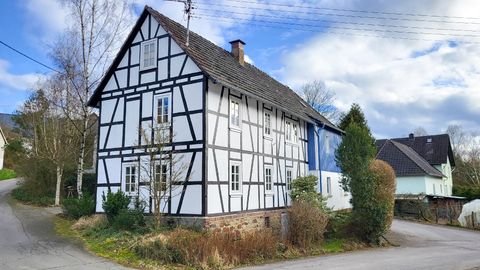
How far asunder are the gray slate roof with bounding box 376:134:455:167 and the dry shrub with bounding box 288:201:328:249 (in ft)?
102

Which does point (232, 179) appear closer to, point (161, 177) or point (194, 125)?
point (194, 125)

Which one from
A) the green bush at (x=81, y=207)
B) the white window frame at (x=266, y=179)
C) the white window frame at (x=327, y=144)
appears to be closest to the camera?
the white window frame at (x=266, y=179)

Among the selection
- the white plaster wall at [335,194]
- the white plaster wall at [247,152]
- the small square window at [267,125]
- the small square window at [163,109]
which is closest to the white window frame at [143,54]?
the small square window at [163,109]

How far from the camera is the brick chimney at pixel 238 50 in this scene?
2358cm

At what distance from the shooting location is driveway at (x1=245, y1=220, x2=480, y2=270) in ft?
43.6

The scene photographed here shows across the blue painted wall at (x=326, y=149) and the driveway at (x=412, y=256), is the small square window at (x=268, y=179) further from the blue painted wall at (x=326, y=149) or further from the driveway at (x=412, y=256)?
the blue painted wall at (x=326, y=149)

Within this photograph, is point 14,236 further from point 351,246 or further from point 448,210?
point 448,210

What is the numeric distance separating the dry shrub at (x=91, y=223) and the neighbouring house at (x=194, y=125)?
927 millimetres

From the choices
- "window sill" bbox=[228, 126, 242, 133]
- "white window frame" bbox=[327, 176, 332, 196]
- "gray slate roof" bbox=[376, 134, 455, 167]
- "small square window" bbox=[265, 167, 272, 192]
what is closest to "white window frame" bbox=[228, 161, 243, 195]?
"window sill" bbox=[228, 126, 242, 133]

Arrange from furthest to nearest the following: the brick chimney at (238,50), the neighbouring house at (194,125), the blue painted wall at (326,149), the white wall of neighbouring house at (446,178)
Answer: the white wall of neighbouring house at (446,178) < the blue painted wall at (326,149) < the brick chimney at (238,50) < the neighbouring house at (194,125)

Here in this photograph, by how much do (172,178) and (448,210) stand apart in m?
23.5

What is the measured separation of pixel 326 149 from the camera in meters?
26.2

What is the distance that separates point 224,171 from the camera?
16.5 metres

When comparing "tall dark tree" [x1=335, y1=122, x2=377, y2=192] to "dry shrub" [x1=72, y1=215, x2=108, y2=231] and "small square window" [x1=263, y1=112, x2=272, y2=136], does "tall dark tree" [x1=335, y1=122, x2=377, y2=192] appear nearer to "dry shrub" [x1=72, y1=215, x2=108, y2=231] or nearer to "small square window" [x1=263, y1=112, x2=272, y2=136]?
"small square window" [x1=263, y1=112, x2=272, y2=136]
